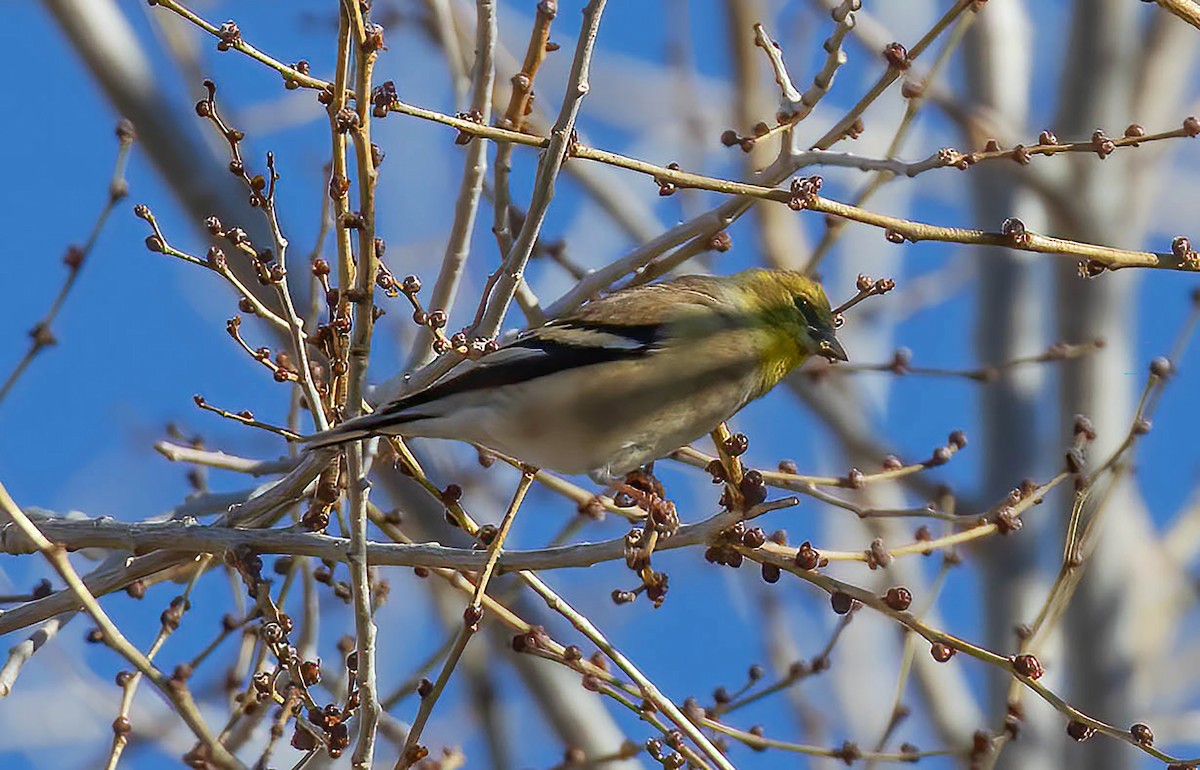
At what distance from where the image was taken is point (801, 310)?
13.0 ft

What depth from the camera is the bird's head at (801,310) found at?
3.92m

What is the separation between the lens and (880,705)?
9.38 m

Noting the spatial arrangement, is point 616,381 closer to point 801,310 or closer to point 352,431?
point 801,310

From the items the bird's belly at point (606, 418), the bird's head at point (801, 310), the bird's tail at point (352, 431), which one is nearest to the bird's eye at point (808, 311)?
the bird's head at point (801, 310)

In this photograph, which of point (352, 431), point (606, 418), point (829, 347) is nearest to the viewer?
point (352, 431)

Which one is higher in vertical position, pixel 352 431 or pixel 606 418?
pixel 606 418

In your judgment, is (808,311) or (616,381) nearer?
(616,381)

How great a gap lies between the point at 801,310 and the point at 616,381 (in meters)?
0.68

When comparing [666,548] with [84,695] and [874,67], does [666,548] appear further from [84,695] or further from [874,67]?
[874,67]

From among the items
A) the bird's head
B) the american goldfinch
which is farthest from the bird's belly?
the bird's head

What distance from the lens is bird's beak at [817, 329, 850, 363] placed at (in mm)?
3902

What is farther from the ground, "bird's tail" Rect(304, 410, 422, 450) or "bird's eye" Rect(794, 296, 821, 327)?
"bird's eye" Rect(794, 296, 821, 327)

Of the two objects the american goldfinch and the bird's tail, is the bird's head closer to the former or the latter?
the american goldfinch

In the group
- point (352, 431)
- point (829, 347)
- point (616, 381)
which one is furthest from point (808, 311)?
point (352, 431)
